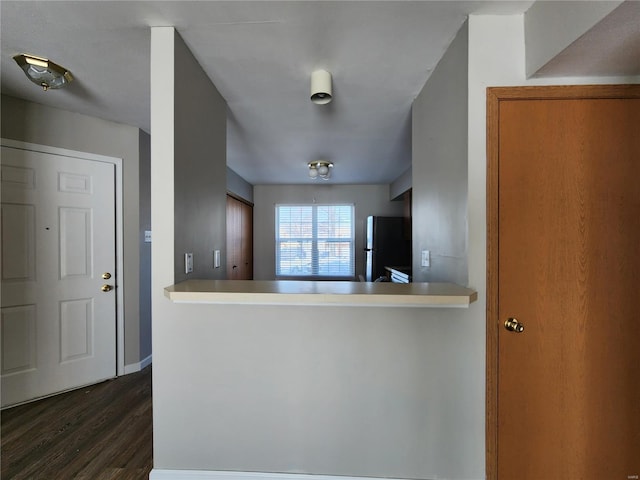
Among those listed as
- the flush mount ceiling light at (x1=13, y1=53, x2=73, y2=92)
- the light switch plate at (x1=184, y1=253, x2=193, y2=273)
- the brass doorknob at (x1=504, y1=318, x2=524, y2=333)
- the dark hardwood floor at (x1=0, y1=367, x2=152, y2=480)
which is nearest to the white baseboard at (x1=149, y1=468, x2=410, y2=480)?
the dark hardwood floor at (x1=0, y1=367, x2=152, y2=480)

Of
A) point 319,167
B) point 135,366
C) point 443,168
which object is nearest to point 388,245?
point 319,167

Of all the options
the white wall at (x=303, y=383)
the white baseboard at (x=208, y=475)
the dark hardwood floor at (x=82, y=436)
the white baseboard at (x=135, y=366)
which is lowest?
the dark hardwood floor at (x=82, y=436)

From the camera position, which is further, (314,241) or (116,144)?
(314,241)

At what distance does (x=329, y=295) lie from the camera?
3.91 feet

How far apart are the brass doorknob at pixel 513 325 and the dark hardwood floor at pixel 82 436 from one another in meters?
Result: 2.03

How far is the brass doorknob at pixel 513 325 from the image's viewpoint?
1.27 m

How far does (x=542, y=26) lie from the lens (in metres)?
1.19

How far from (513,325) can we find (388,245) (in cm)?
310

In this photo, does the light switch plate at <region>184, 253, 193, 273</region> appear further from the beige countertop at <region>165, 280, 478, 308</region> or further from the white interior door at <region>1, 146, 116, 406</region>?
the white interior door at <region>1, 146, 116, 406</region>

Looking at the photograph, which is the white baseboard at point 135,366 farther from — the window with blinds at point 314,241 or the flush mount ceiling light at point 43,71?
the window with blinds at point 314,241

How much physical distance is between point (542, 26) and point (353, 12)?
2.65 ft

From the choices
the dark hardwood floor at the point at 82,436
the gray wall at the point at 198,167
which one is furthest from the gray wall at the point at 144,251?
the gray wall at the point at 198,167

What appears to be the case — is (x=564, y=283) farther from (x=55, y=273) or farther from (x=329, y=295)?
(x=55, y=273)

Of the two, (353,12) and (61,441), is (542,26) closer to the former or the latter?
(353,12)
